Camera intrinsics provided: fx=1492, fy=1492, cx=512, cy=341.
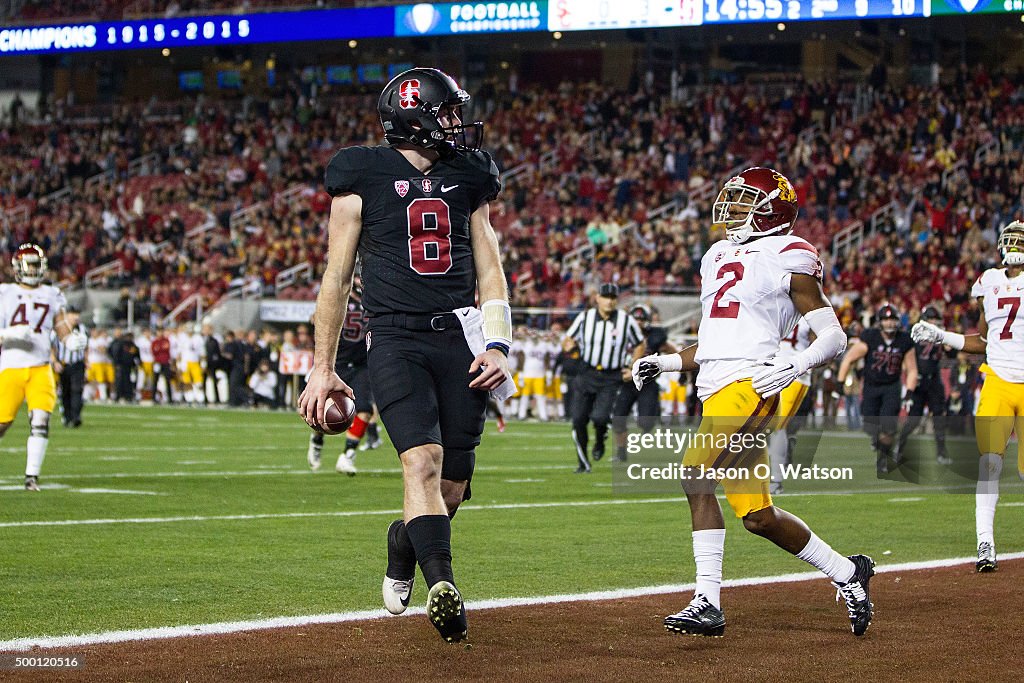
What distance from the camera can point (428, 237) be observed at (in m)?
5.13

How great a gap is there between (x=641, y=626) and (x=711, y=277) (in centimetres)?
139

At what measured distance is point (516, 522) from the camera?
31.2ft

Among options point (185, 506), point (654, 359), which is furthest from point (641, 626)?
point (185, 506)

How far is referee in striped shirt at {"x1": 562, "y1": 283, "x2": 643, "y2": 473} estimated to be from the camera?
14445 mm

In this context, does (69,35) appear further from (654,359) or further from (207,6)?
(654,359)

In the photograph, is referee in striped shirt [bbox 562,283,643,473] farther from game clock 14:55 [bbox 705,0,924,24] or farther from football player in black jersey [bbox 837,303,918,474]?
game clock 14:55 [bbox 705,0,924,24]

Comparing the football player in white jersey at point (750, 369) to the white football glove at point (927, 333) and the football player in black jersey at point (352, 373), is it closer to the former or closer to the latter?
the white football glove at point (927, 333)

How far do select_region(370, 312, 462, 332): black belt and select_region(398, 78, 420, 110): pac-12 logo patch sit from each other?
72cm

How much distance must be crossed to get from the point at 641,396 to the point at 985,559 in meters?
10.2

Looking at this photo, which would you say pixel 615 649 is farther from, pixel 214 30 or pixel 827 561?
pixel 214 30

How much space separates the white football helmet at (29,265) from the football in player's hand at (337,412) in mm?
6941

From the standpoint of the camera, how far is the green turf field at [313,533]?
6394 mm

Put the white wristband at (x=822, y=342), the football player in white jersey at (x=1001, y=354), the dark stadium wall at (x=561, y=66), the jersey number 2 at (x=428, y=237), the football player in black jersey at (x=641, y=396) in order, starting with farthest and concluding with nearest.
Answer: the dark stadium wall at (x=561, y=66)
the football player in black jersey at (x=641, y=396)
the football player in white jersey at (x=1001, y=354)
the white wristband at (x=822, y=342)
the jersey number 2 at (x=428, y=237)

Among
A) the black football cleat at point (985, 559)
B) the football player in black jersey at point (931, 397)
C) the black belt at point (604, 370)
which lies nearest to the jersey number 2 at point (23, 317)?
the black belt at point (604, 370)
